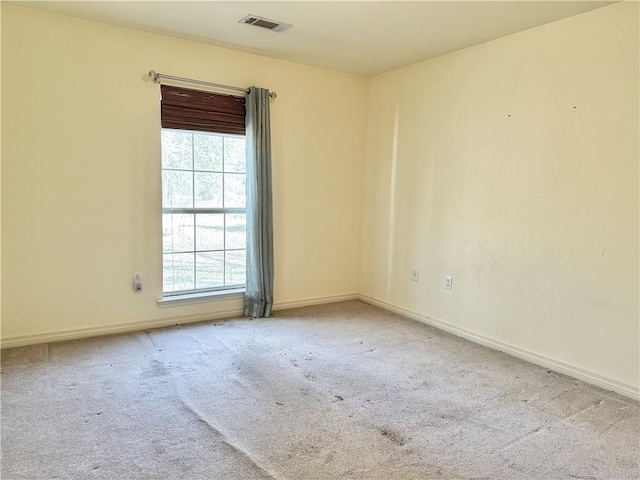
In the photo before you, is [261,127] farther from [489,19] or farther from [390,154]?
[489,19]

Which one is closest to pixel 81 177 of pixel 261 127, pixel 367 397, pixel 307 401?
pixel 261 127

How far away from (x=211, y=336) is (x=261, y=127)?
6.04ft

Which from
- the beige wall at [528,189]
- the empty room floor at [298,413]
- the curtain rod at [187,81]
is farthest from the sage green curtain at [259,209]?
the beige wall at [528,189]

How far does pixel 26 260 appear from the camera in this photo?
3.28 m

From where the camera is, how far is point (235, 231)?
4.25 meters

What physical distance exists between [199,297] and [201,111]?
62.9 inches

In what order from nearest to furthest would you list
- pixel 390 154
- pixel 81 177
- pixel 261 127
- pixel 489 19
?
pixel 489 19 → pixel 81 177 → pixel 261 127 → pixel 390 154

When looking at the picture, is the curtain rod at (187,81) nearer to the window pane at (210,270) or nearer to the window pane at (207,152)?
the window pane at (207,152)

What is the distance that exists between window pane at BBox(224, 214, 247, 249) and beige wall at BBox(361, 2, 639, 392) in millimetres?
1458

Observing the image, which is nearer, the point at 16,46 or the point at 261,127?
the point at 16,46

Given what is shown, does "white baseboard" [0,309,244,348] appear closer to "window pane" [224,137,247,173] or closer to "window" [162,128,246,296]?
"window" [162,128,246,296]

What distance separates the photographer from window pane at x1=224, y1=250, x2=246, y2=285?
4238mm

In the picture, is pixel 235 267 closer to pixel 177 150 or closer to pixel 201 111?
pixel 177 150

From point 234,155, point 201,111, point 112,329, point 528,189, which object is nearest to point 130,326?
point 112,329
